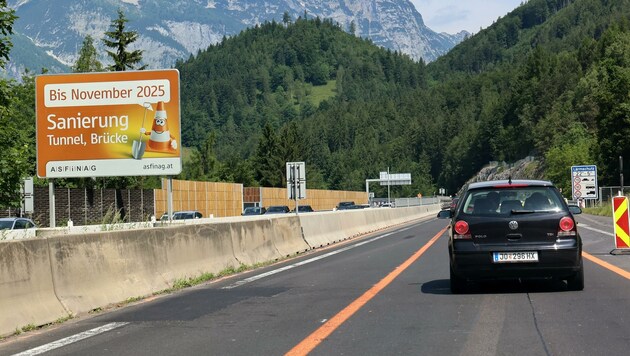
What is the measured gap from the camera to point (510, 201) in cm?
1252

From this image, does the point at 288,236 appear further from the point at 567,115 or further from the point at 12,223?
the point at 567,115

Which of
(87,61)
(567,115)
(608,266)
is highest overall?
(87,61)

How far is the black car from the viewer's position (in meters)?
12.0

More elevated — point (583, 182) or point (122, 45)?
point (122, 45)

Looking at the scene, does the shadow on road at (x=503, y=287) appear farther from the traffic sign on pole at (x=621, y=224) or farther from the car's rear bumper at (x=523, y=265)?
the traffic sign on pole at (x=621, y=224)

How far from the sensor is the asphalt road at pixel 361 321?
8273mm

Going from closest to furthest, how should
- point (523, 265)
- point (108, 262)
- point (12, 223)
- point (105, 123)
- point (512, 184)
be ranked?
point (523, 265)
point (108, 262)
point (512, 184)
point (105, 123)
point (12, 223)

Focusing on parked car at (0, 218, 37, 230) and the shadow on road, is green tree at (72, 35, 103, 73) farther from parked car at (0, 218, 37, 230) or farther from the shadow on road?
the shadow on road

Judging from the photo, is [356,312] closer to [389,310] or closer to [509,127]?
[389,310]

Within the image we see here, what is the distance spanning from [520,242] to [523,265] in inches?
12.3

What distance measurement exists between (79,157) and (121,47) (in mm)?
49827

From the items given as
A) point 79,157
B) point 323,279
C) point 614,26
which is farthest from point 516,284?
point 614,26

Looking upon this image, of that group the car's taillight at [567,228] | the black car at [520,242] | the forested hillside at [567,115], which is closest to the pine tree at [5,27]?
the black car at [520,242]

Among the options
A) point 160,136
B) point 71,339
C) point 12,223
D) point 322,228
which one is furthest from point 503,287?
point 12,223
